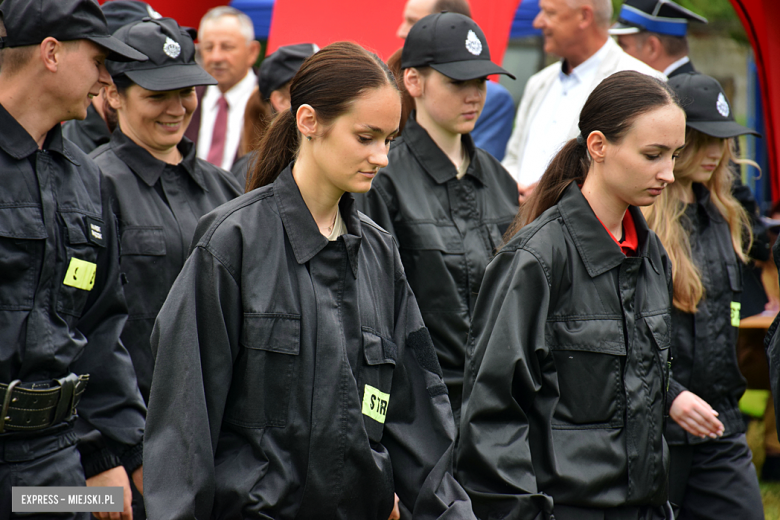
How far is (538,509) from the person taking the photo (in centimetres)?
265

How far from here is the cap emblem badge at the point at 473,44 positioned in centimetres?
420

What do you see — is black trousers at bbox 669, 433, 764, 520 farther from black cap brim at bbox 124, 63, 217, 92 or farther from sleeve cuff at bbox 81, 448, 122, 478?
black cap brim at bbox 124, 63, 217, 92

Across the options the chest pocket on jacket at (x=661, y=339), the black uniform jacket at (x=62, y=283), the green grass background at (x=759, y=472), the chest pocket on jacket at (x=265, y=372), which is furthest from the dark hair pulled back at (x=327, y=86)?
the green grass background at (x=759, y=472)

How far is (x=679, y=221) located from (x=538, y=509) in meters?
1.98

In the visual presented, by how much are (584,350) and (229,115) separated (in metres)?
5.04

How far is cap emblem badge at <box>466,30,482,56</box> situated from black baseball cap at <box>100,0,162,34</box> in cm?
188

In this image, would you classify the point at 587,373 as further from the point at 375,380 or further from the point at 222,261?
the point at 222,261

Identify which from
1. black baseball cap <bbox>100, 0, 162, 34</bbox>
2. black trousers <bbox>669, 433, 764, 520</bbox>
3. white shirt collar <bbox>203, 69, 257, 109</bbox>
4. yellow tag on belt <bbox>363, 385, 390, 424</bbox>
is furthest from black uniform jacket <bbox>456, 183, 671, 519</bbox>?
white shirt collar <bbox>203, 69, 257, 109</bbox>

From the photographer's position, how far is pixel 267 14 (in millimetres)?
11055

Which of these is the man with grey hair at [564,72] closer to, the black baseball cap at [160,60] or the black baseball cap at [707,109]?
the black baseball cap at [707,109]

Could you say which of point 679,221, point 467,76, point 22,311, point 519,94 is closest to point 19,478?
point 22,311

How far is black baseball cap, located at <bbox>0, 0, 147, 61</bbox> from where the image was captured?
3.13m

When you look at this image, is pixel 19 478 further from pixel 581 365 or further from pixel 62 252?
pixel 581 365

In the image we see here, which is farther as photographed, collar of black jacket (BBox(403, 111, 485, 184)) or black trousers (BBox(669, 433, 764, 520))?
collar of black jacket (BBox(403, 111, 485, 184))
